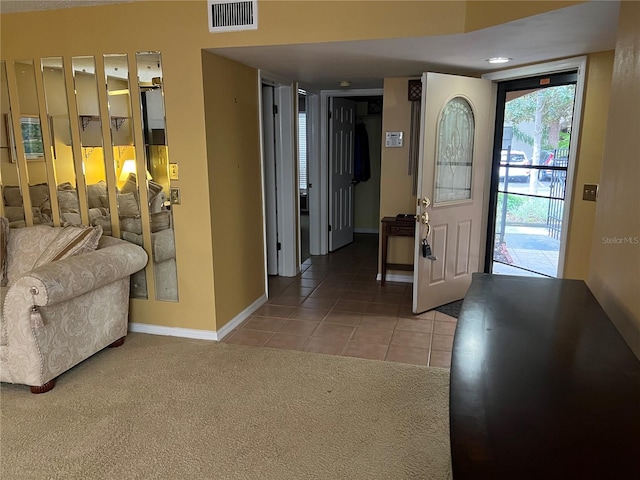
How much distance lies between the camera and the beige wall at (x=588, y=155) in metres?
3.11

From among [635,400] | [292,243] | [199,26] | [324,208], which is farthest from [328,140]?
[635,400]

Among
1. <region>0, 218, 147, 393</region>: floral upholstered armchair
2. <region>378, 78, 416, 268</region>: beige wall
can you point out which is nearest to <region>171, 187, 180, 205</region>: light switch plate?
<region>0, 218, 147, 393</region>: floral upholstered armchair

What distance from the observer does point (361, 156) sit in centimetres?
685

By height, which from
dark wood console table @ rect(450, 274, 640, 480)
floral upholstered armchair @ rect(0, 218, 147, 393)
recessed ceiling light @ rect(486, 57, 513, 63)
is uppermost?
recessed ceiling light @ rect(486, 57, 513, 63)

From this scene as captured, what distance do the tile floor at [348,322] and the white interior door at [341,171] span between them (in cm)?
120

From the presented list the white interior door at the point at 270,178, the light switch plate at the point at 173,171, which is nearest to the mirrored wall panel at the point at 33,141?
the light switch plate at the point at 173,171

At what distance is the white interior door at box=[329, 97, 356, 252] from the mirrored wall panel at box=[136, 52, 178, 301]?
2.82 m

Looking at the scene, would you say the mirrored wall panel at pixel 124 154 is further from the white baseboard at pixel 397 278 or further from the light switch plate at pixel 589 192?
the light switch plate at pixel 589 192

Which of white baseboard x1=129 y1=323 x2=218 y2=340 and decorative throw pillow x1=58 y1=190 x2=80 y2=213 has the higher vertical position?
decorative throw pillow x1=58 y1=190 x2=80 y2=213

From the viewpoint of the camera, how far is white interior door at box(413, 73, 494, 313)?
3662mm

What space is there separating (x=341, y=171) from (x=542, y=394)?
16.9 ft

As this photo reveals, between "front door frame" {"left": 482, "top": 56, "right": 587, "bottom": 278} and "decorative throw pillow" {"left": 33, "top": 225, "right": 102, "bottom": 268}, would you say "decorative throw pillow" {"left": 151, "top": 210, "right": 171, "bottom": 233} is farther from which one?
"front door frame" {"left": 482, "top": 56, "right": 587, "bottom": 278}

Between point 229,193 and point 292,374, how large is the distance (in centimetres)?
148

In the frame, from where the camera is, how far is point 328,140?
5691 mm
